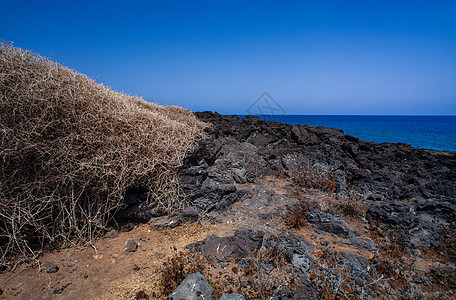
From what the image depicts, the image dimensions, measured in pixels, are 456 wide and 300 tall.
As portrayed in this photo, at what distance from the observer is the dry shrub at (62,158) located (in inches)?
133

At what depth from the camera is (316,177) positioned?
6.27 m

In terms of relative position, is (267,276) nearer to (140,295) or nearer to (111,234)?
(140,295)

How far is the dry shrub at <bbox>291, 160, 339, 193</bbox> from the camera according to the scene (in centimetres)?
598

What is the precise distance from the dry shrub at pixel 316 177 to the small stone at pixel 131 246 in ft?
13.9

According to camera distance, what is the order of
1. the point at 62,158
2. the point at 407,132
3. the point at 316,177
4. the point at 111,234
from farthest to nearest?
the point at 407,132 < the point at 316,177 < the point at 111,234 < the point at 62,158

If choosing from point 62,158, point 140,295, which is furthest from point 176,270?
point 62,158

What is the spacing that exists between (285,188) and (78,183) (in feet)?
14.8

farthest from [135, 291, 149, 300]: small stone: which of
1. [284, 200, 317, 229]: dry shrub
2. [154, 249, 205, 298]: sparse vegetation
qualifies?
[284, 200, 317, 229]: dry shrub

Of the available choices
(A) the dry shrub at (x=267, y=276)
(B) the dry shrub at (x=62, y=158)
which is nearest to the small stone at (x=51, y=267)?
(B) the dry shrub at (x=62, y=158)

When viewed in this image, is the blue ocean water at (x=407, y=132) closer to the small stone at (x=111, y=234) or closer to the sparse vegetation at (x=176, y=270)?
the small stone at (x=111, y=234)

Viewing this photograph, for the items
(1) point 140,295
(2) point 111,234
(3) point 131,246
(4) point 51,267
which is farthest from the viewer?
(2) point 111,234

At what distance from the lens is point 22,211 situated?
332 cm

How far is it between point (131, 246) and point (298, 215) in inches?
113

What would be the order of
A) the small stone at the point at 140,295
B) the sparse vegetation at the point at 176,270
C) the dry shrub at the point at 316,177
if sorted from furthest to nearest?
the dry shrub at the point at 316,177, the sparse vegetation at the point at 176,270, the small stone at the point at 140,295
